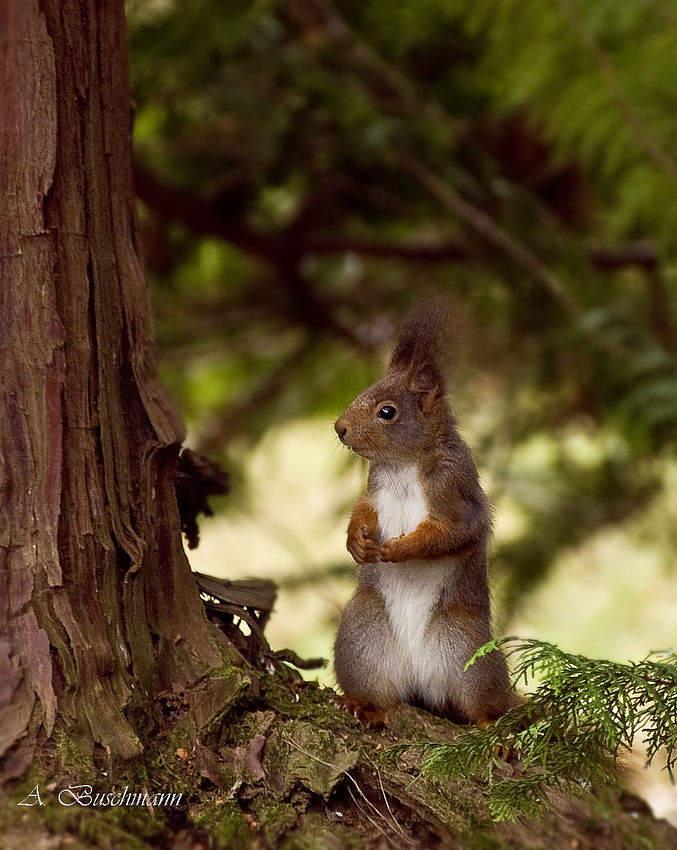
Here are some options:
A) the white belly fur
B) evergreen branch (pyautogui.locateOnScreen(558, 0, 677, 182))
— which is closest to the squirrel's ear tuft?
the white belly fur

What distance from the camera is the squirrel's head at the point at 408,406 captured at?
6.29 ft

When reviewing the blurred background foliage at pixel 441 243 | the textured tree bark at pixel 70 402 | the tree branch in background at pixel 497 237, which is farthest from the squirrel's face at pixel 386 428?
the tree branch in background at pixel 497 237

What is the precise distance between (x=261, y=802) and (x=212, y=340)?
356 centimetres

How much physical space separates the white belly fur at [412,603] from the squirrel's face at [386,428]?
57 millimetres

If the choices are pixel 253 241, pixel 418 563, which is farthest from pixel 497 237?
pixel 418 563

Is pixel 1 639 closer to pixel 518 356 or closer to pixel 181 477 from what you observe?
pixel 181 477

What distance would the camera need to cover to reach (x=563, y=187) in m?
5.96

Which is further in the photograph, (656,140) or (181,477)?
(656,140)

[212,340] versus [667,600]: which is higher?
[212,340]

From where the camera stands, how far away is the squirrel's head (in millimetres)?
1918

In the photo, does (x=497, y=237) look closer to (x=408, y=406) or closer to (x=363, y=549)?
(x=408, y=406)

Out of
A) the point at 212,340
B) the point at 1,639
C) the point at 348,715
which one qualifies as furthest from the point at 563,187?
the point at 1,639

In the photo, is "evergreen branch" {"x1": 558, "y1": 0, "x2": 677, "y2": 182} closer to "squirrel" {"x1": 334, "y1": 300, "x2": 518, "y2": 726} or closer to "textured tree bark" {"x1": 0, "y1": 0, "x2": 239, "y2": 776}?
"squirrel" {"x1": 334, "y1": 300, "x2": 518, "y2": 726}

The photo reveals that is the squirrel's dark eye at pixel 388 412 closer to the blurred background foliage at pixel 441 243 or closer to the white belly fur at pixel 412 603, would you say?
the white belly fur at pixel 412 603
